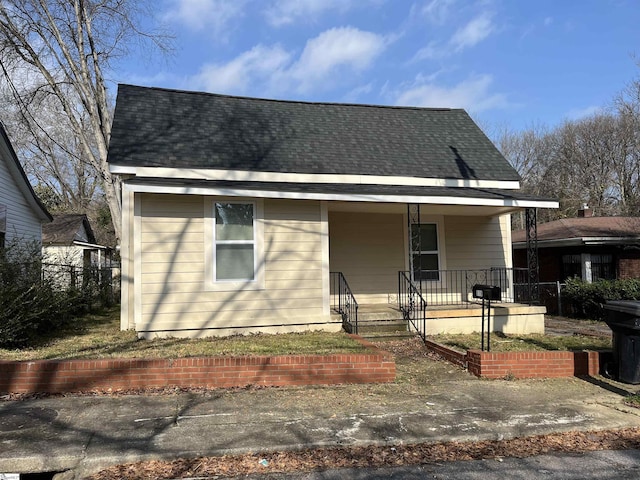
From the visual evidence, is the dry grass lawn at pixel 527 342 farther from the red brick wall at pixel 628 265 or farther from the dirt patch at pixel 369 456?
the red brick wall at pixel 628 265

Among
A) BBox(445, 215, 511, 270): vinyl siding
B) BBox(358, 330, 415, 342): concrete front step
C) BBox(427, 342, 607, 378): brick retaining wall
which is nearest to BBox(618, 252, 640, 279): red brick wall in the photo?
BBox(445, 215, 511, 270): vinyl siding

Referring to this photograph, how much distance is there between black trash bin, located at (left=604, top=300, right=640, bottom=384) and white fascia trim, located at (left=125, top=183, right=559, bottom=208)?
383cm

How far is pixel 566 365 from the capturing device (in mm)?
6801

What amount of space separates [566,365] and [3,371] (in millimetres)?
7550

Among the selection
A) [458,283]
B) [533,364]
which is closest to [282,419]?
[533,364]

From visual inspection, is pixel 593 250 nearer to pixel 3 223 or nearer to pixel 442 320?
pixel 442 320

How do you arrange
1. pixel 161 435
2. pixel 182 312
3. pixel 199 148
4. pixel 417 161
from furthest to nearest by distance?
1. pixel 417 161
2. pixel 199 148
3. pixel 182 312
4. pixel 161 435

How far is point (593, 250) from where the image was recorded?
52.5ft

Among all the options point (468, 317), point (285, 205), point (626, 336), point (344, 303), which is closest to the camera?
point (626, 336)

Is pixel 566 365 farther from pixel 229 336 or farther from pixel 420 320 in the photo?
pixel 229 336

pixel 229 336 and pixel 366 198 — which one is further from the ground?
pixel 366 198

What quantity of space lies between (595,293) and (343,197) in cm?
918

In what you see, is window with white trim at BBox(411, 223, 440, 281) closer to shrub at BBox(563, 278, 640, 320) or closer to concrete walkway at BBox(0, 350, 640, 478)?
shrub at BBox(563, 278, 640, 320)

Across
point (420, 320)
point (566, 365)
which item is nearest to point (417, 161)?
point (420, 320)
